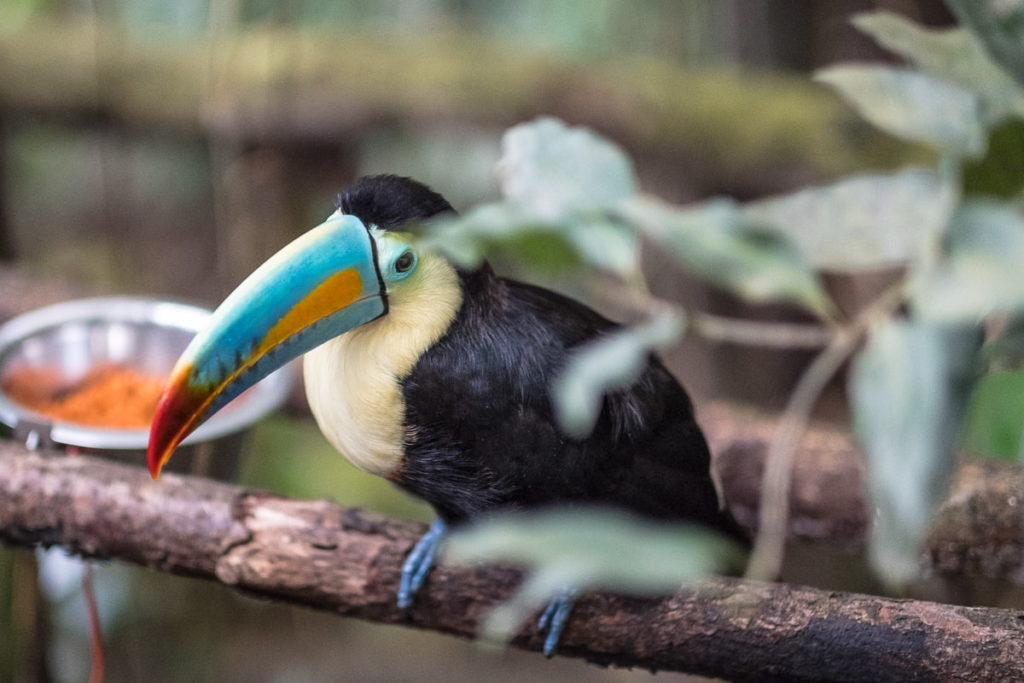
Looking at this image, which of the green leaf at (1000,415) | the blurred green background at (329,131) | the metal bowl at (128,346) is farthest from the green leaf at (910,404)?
the blurred green background at (329,131)

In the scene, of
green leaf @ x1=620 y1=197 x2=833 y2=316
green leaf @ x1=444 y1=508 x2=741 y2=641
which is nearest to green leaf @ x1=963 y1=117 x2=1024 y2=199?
green leaf @ x1=620 y1=197 x2=833 y2=316

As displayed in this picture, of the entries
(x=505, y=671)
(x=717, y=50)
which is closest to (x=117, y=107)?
(x=717, y=50)

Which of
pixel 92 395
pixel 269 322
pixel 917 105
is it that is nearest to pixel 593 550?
pixel 917 105

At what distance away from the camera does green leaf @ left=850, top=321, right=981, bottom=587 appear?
78 centimetres

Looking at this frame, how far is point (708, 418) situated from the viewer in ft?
7.84

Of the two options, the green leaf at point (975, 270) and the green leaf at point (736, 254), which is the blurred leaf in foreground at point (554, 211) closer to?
the green leaf at point (736, 254)

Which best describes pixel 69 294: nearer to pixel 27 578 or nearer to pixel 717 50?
pixel 27 578

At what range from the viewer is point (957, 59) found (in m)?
1.07

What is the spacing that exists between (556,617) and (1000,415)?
955mm

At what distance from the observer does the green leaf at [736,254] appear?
809 mm

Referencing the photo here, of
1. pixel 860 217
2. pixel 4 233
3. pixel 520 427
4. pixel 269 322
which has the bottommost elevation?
pixel 4 233

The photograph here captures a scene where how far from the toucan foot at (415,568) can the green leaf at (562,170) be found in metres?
0.77

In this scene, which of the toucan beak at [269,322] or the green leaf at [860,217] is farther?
the toucan beak at [269,322]

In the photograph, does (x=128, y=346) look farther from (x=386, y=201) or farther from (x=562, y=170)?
(x=562, y=170)
